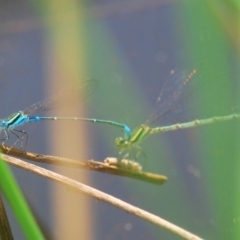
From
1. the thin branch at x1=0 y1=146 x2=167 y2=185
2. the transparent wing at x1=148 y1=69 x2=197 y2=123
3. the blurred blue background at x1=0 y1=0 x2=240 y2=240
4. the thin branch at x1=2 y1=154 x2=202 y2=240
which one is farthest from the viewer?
the transparent wing at x1=148 y1=69 x2=197 y2=123

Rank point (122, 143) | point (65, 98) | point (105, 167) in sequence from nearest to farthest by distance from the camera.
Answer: point (105, 167), point (122, 143), point (65, 98)

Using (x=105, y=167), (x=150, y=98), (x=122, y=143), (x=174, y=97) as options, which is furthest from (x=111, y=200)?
(x=150, y=98)

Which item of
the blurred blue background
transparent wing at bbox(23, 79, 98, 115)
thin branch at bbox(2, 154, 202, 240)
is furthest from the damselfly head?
thin branch at bbox(2, 154, 202, 240)

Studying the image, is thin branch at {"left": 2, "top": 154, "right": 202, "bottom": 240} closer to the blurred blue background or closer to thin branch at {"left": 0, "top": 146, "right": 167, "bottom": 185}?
thin branch at {"left": 0, "top": 146, "right": 167, "bottom": 185}

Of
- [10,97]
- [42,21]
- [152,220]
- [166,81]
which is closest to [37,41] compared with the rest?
[42,21]

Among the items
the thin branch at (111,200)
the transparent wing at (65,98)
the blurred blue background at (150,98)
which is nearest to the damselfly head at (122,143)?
the blurred blue background at (150,98)

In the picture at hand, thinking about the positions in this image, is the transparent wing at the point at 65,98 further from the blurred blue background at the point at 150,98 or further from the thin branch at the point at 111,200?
the thin branch at the point at 111,200

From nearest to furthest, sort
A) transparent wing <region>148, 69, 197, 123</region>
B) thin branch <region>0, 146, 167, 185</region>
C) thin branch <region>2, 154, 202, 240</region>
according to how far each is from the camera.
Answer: thin branch <region>2, 154, 202, 240</region> → thin branch <region>0, 146, 167, 185</region> → transparent wing <region>148, 69, 197, 123</region>

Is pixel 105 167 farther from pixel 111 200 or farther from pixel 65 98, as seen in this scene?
pixel 65 98

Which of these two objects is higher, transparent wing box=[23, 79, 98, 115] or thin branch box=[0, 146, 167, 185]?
transparent wing box=[23, 79, 98, 115]
